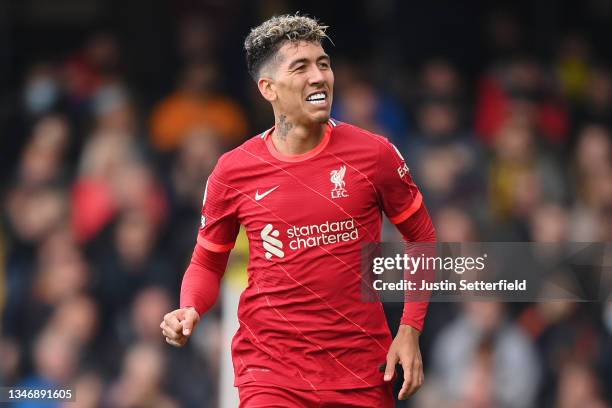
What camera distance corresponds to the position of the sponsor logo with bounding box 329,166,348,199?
5703mm

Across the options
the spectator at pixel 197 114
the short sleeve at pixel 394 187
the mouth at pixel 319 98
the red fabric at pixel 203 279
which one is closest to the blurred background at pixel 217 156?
the spectator at pixel 197 114

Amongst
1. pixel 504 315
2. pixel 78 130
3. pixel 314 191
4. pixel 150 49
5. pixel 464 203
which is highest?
pixel 150 49

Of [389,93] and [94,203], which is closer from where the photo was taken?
[94,203]

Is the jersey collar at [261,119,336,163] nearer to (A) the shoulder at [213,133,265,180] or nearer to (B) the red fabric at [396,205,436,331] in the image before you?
(A) the shoulder at [213,133,265,180]

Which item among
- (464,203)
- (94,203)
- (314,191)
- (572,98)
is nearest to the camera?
(314,191)

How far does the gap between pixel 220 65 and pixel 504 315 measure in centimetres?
373

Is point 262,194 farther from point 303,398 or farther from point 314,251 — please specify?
point 303,398

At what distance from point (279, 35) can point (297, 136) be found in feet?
1.40

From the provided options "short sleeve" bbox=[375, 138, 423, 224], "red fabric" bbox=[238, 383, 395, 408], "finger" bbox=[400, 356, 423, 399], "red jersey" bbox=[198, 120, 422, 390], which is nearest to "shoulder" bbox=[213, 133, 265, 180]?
"red jersey" bbox=[198, 120, 422, 390]

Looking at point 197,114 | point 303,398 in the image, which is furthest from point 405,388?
point 197,114

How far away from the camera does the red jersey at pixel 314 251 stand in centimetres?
563

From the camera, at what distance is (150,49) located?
484 inches

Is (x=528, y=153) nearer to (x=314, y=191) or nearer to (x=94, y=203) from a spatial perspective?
(x=94, y=203)

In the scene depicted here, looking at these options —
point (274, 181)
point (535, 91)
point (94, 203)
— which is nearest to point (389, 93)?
point (535, 91)
